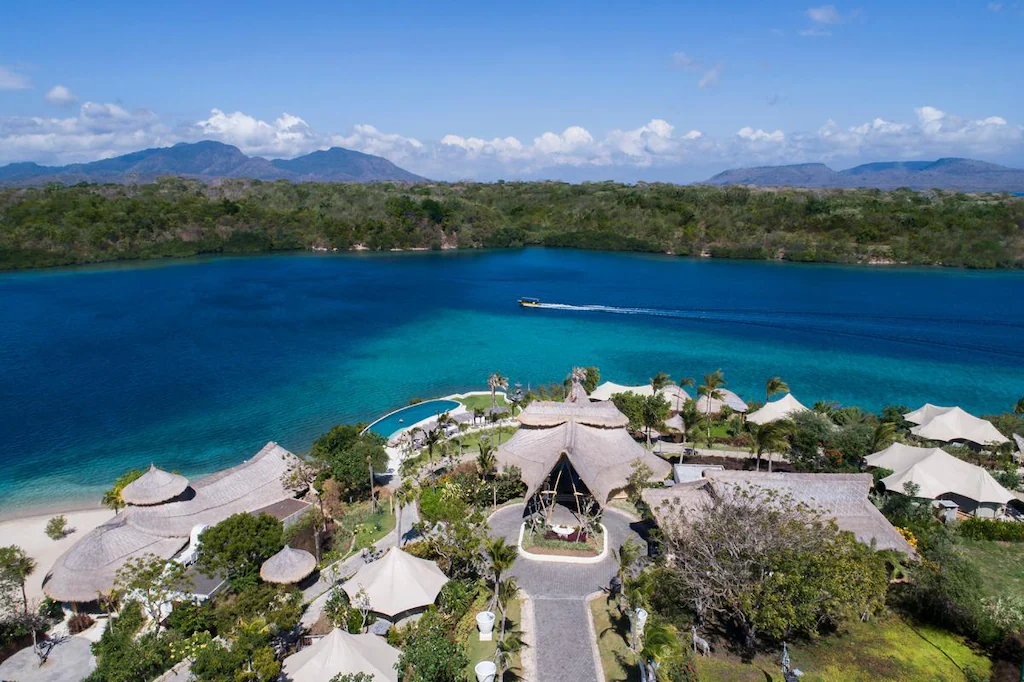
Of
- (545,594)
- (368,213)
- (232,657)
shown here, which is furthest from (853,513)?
(368,213)

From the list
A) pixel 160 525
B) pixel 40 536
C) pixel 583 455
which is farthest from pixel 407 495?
pixel 40 536

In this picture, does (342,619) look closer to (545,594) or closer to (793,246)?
(545,594)

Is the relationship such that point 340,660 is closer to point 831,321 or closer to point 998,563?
point 998,563

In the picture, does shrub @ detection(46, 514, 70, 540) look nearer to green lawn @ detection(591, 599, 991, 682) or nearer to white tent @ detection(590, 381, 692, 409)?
green lawn @ detection(591, 599, 991, 682)

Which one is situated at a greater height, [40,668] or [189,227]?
[189,227]

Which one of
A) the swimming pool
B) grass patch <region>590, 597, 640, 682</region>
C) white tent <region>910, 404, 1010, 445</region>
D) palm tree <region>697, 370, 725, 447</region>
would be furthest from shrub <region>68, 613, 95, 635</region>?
white tent <region>910, 404, 1010, 445</region>
